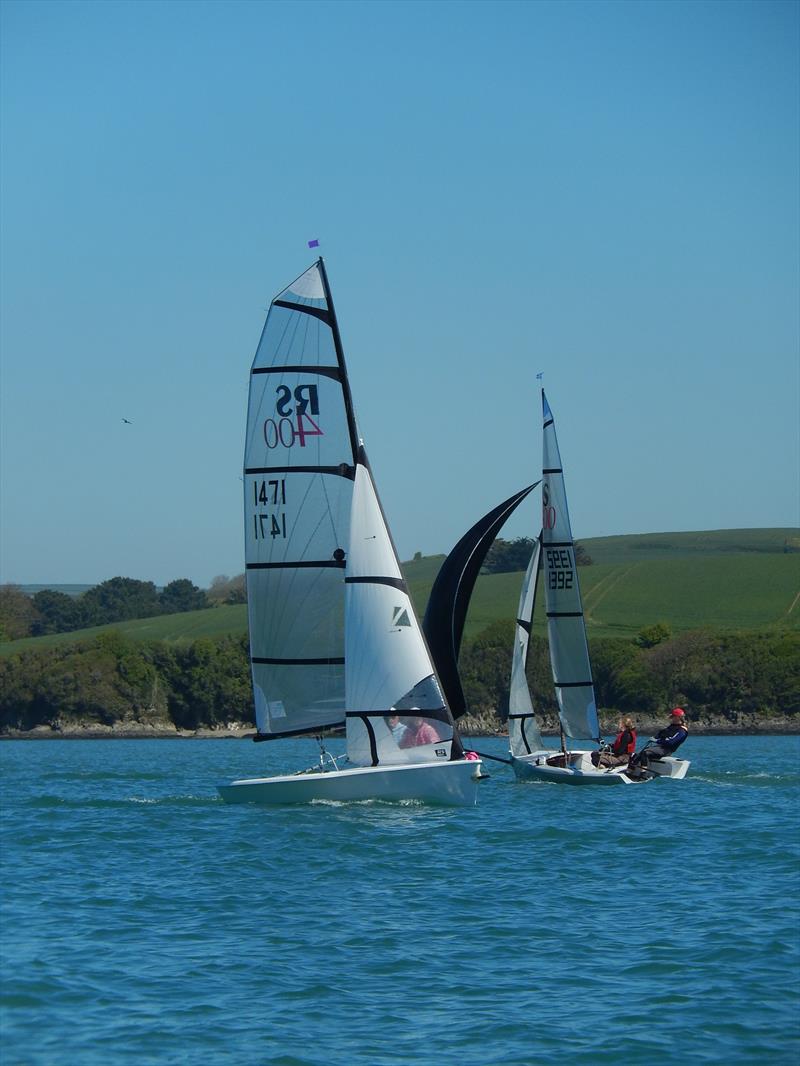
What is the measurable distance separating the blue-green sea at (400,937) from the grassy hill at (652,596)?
8376 cm

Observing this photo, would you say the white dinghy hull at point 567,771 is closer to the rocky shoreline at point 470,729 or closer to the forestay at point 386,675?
the forestay at point 386,675

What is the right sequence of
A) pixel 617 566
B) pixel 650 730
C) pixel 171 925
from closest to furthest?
1. pixel 171 925
2. pixel 650 730
3. pixel 617 566

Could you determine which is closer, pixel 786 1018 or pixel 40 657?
pixel 786 1018

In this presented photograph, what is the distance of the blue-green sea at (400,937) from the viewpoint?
11984 millimetres

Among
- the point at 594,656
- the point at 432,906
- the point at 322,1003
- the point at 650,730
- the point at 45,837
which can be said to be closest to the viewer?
the point at 322,1003

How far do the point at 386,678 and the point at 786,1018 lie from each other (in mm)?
15947

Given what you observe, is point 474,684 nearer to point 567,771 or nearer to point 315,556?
point 567,771

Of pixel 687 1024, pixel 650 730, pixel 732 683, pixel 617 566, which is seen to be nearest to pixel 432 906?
pixel 687 1024

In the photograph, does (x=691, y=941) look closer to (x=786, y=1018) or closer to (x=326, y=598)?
(x=786, y=1018)

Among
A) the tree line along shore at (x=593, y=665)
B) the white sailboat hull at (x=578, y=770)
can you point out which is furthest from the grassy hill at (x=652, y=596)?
the white sailboat hull at (x=578, y=770)

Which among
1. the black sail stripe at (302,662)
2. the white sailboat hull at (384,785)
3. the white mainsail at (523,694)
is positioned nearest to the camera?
the white sailboat hull at (384,785)

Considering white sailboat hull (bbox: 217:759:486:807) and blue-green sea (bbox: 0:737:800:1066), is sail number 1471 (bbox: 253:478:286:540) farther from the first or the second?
blue-green sea (bbox: 0:737:800:1066)

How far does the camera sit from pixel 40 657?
362 ft

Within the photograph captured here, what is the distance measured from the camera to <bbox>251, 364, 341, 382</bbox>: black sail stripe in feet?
97.8
